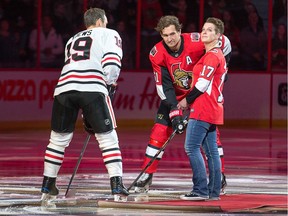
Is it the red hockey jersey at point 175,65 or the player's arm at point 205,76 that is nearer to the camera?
the player's arm at point 205,76

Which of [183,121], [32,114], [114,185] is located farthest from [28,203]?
[32,114]

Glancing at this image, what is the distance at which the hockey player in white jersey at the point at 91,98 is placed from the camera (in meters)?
10.3

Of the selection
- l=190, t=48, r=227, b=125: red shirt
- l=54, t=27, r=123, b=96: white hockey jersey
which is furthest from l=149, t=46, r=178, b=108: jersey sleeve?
l=54, t=27, r=123, b=96: white hockey jersey

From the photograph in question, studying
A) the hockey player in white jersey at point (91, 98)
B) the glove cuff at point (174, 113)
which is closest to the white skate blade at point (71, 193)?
the hockey player in white jersey at point (91, 98)

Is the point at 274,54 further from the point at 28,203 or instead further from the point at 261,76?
the point at 28,203

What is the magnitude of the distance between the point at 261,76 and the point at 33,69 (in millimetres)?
4783

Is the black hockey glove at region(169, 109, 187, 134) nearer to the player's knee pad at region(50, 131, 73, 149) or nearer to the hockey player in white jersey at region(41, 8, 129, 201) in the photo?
the hockey player in white jersey at region(41, 8, 129, 201)

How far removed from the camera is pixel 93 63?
10.4 meters

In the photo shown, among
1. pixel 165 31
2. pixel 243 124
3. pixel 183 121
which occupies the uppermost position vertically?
pixel 165 31

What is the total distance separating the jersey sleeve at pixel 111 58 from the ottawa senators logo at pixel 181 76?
36.8 inches

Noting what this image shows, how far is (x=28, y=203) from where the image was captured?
10367 millimetres

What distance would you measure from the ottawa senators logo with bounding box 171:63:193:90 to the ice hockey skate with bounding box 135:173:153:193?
90 cm

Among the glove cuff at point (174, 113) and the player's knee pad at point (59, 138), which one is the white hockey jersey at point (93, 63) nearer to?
the player's knee pad at point (59, 138)

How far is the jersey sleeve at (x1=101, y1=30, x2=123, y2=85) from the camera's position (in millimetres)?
10312
